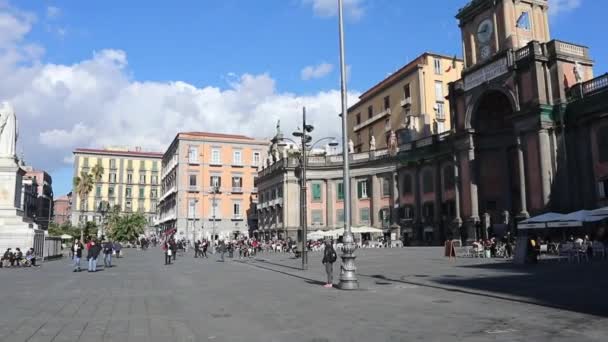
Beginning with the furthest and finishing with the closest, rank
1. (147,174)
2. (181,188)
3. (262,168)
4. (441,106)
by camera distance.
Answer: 1. (147,174)
2. (181,188)
3. (262,168)
4. (441,106)

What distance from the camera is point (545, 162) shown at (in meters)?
32.9

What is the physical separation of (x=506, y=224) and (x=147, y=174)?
8678cm

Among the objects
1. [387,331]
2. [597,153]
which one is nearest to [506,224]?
[597,153]

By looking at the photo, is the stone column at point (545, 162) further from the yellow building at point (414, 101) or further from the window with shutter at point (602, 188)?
the yellow building at point (414, 101)

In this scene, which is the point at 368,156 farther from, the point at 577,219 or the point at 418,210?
the point at 577,219

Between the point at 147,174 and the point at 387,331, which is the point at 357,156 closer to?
the point at 387,331

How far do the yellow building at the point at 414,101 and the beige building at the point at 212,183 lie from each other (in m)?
23.4

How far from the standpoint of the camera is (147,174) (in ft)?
356

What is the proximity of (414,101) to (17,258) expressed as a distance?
40208 mm

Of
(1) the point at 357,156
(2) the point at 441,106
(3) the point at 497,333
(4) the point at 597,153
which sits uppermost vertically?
(2) the point at 441,106

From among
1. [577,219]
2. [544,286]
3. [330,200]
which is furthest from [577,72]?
[330,200]

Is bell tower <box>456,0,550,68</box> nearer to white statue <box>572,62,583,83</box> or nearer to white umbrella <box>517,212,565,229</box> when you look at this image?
white statue <box>572,62,583,83</box>

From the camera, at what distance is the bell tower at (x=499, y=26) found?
122 ft

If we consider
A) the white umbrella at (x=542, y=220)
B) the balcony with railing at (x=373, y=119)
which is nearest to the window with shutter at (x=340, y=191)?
the balcony with railing at (x=373, y=119)
